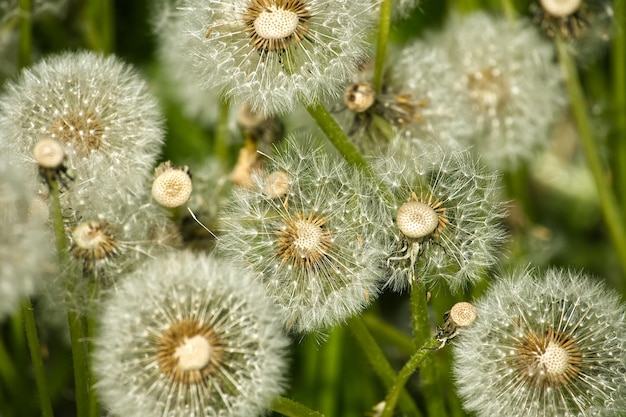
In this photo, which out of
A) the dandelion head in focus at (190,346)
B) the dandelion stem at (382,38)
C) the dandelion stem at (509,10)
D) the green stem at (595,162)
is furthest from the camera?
the dandelion stem at (509,10)

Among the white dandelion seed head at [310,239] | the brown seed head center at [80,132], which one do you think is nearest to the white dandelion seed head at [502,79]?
the white dandelion seed head at [310,239]

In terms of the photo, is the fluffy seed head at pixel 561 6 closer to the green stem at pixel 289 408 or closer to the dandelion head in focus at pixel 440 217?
the dandelion head in focus at pixel 440 217

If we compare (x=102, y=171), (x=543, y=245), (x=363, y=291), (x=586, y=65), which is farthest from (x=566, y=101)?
(x=102, y=171)

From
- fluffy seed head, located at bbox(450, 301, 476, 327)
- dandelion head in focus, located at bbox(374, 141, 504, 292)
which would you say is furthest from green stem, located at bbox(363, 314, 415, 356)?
fluffy seed head, located at bbox(450, 301, 476, 327)

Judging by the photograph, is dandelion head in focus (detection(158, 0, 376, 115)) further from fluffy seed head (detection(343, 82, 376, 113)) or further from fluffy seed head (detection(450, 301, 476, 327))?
fluffy seed head (detection(450, 301, 476, 327))

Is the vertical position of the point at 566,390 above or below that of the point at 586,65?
below

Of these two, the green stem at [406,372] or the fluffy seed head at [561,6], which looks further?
the fluffy seed head at [561,6]

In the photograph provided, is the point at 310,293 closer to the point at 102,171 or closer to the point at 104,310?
the point at 104,310

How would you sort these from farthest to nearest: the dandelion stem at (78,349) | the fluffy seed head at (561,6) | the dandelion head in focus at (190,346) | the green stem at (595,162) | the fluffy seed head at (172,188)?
the green stem at (595,162), the fluffy seed head at (561,6), the fluffy seed head at (172,188), the dandelion stem at (78,349), the dandelion head in focus at (190,346)
